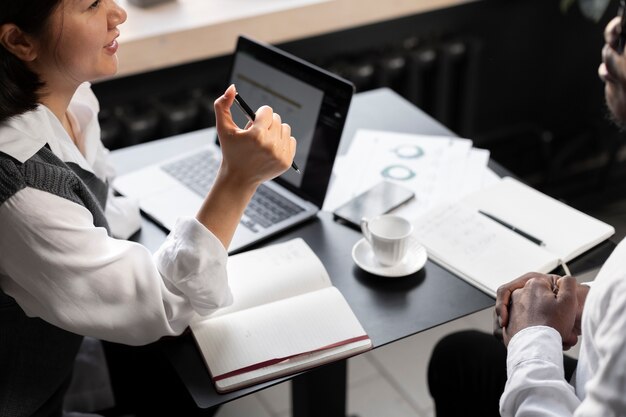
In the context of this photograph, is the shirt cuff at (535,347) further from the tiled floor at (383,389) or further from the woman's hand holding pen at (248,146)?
the tiled floor at (383,389)

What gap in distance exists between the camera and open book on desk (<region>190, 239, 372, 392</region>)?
3.40 feet

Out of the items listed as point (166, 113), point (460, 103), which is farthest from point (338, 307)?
point (460, 103)

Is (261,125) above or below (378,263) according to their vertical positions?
above

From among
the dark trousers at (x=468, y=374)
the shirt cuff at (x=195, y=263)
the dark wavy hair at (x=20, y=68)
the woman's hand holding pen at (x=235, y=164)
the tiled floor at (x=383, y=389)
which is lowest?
the tiled floor at (x=383, y=389)

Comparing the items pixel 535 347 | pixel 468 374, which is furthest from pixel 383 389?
pixel 535 347

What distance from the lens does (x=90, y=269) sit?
0.99 m

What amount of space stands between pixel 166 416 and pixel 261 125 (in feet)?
2.24

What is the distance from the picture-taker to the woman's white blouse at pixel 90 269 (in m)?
0.98

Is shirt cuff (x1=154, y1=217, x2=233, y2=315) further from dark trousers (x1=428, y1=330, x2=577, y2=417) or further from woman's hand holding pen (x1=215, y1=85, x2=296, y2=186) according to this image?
dark trousers (x1=428, y1=330, x2=577, y2=417)

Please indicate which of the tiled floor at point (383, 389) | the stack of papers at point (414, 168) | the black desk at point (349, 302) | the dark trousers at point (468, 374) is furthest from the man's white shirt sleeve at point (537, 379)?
the tiled floor at point (383, 389)

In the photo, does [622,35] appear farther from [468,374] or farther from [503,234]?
[468,374]

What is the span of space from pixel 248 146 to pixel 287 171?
0.31 meters

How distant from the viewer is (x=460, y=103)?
2.48 metres

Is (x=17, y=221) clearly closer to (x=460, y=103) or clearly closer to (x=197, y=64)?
(x=197, y=64)
